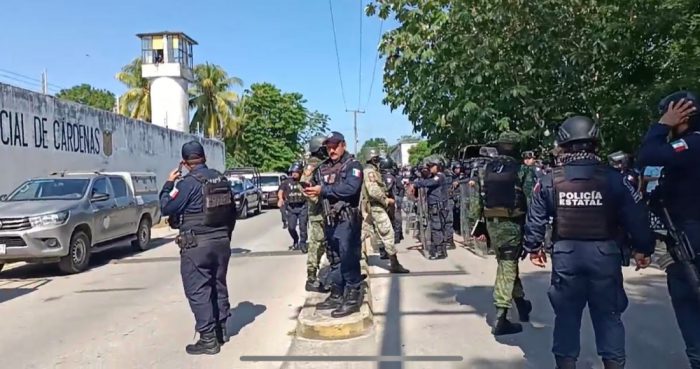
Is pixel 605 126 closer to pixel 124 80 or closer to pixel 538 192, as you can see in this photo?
pixel 538 192

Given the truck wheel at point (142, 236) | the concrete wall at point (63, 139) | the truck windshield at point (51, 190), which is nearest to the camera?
the truck windshield at point (51, 190)

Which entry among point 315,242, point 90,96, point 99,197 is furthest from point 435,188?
point 90,96

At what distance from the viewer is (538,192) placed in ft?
14.2

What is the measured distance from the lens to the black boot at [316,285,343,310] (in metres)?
6.32

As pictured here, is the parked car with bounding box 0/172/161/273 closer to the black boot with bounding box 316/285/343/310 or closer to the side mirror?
the side mirror

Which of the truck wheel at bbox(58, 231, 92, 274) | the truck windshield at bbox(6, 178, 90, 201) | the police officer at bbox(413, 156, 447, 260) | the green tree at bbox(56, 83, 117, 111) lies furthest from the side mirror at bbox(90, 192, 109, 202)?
the green tree at bbox(56, 83, 117, 111)

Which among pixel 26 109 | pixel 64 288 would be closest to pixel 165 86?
pixel 26 109

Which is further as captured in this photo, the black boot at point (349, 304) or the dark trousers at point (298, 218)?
the dark trousers at point (298, 218)

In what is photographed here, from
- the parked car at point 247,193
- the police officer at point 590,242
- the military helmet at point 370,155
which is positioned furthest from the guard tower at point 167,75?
the police officer at point 590,242

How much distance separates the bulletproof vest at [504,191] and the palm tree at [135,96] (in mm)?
37164

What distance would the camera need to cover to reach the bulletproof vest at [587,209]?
3.97 metres

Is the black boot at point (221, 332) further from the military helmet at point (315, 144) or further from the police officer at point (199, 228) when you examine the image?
the military helmet at point (315, 144)

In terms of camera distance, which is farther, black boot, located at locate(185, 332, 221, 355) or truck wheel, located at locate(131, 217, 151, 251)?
truck wheel, located at locate(131, 217, 151, 251)

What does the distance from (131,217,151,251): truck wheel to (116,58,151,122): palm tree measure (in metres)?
27.9
